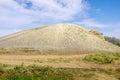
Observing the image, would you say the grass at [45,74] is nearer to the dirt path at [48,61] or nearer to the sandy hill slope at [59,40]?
the dirt path at [48,61]

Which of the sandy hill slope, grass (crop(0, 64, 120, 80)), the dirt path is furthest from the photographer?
the sandy hill slope

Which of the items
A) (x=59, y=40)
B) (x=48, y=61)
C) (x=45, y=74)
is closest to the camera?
(x=45, y=74)

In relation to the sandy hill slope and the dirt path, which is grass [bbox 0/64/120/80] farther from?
the sandy hill slope

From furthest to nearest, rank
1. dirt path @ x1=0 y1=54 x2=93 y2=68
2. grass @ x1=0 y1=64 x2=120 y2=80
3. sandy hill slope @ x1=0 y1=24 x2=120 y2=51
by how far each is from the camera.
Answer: sandy hill slope @ x1=0 y1=24 x2=120 y2=51 < dirt path @ x1=0 y1=54 x2=93 y2=68 < grass @ x1=0 y1=64 x2=120 y2=80

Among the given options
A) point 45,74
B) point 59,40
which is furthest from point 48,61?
point 59,40

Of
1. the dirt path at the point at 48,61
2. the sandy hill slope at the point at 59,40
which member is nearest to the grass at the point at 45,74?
the dirt path at the point at 48,61

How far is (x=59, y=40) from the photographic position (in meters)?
39.8

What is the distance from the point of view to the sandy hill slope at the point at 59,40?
38312 millimetres

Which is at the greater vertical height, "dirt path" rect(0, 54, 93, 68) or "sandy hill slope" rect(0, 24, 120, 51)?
"sandy hill slope" rect(0, 24, 120, 51)

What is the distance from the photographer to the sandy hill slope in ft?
126

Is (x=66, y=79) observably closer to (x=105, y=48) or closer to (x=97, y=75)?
(x=97, y=75)

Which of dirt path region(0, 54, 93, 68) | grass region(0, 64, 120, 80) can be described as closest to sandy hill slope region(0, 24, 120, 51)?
dirt path region(0, 54, 93, 68)

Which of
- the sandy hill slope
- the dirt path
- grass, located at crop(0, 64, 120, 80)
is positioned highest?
the sandy hill slope

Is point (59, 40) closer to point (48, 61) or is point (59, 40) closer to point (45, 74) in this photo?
point (48, 61)
